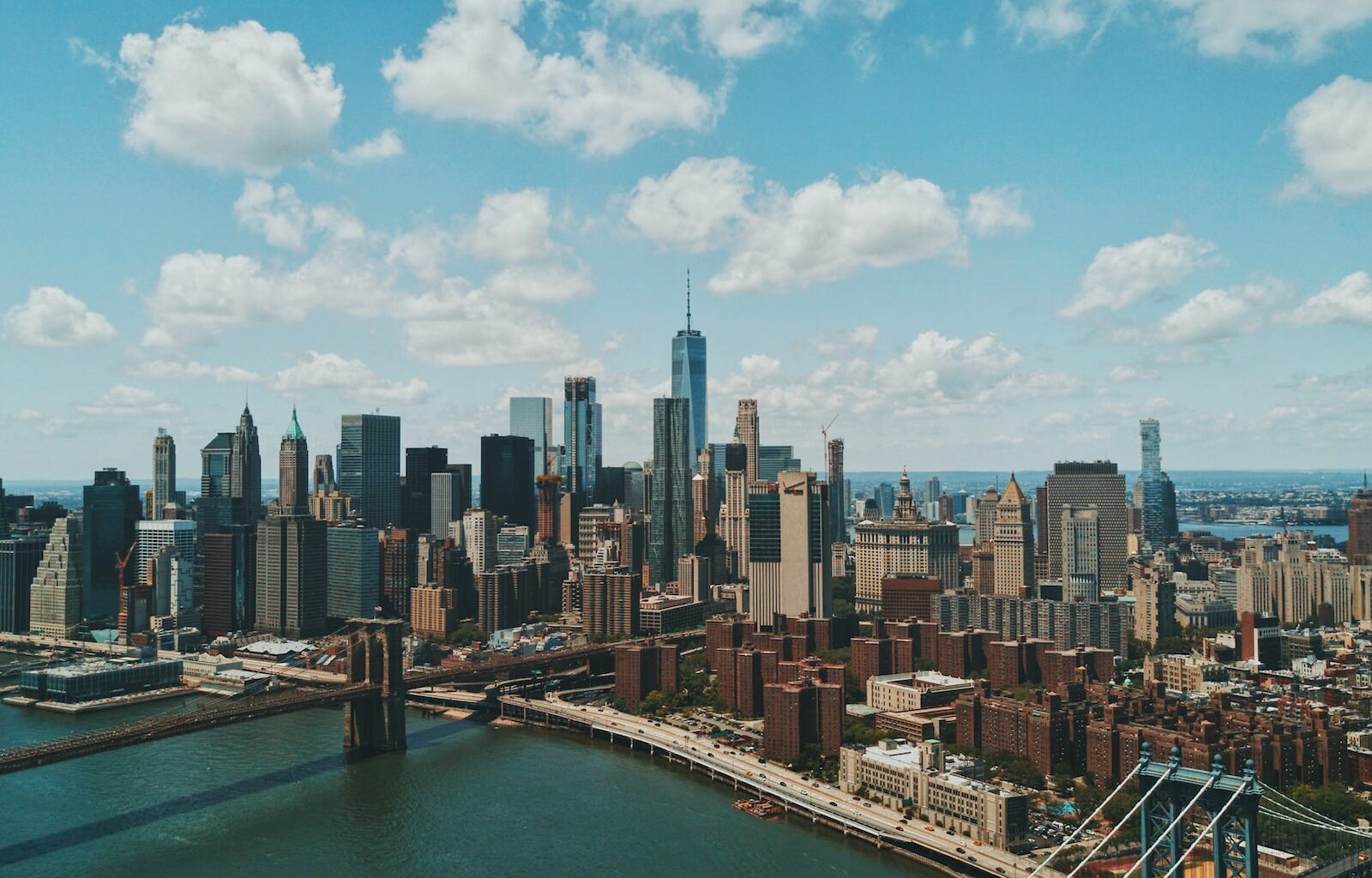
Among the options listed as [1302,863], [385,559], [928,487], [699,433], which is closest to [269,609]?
[385,559]

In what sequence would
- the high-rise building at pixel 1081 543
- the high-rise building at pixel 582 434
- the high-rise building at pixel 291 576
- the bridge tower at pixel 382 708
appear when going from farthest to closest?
1. the high-rise building at pixel 582 434
2. the high-rise building at pixel 1081 543
3. the high-rise building at pixel 291 576
4. the bridge tower at pixel 382 708

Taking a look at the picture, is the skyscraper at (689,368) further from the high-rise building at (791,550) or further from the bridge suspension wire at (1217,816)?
the bridge suspension wire at (1217,816)

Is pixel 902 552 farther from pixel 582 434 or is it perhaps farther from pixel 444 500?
pixel 582 434

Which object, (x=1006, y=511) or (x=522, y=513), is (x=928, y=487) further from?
(x=1006, y=511)

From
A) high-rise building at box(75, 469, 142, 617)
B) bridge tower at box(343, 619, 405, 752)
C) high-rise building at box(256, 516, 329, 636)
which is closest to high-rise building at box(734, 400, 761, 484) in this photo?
high-rise building at box(256, 516, 329, 636)

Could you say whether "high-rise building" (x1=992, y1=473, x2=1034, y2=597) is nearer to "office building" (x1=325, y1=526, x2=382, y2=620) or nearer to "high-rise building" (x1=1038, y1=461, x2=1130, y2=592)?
"high-rise building" (x1=1038, y1=461, x2=1130, y2=592)

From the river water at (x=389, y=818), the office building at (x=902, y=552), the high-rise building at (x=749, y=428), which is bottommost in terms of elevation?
the river water at (x=389, y=818)

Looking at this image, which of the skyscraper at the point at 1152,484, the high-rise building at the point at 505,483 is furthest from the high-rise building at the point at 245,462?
the skyscraper at the point at 1152,484
